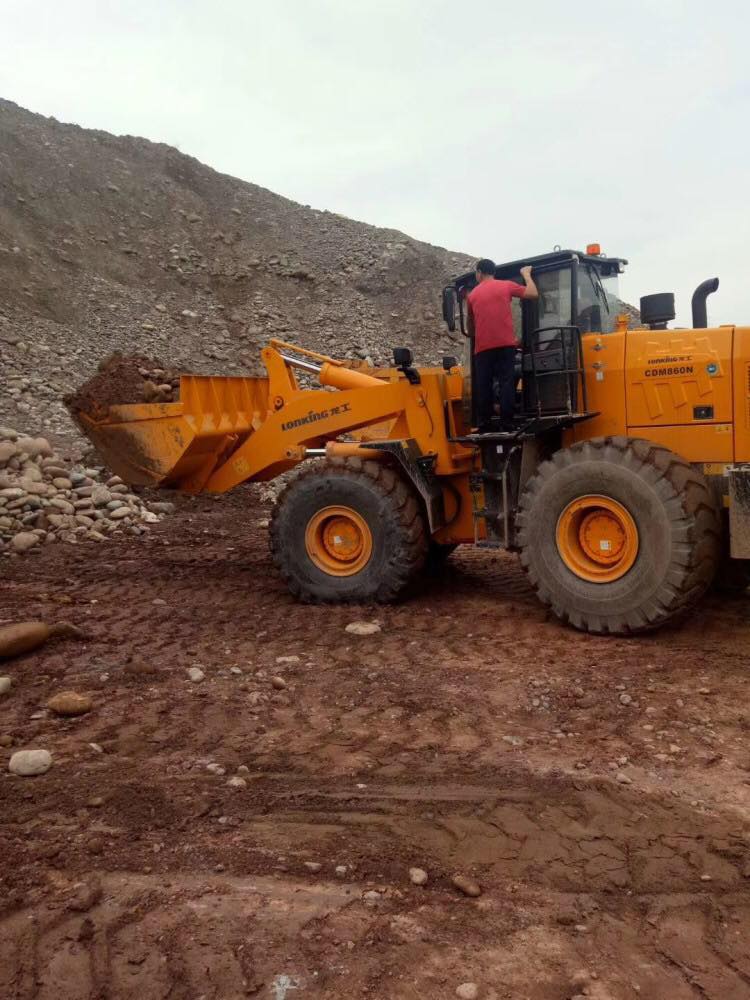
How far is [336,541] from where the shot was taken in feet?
23.2

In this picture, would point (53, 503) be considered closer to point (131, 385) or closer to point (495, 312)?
point (131, 385)

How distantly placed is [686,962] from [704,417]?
13.3ft

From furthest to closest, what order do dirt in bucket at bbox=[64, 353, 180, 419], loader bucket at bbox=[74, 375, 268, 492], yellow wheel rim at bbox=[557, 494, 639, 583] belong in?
dirt in bucket at bbox=[64, 353, 180, 419] → loader bucket at bbox=[74, 375, 268, 492] → yellow wheel rim at bbox=[557, 494, 639, 583]

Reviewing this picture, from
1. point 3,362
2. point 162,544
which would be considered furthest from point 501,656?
point 3,362

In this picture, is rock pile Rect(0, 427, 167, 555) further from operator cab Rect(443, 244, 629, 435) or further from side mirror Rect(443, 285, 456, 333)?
operator cab Rect(443, 244, 629, 435)

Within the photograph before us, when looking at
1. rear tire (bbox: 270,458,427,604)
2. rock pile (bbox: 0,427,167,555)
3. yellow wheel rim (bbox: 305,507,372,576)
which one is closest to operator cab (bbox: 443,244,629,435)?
rear tire (bbox: 270,458,427,604)

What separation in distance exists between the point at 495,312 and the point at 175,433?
302cm

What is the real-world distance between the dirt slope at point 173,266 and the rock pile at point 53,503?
5370 mm

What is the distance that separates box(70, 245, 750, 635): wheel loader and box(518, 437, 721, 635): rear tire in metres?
0.01

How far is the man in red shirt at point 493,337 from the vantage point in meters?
6.27

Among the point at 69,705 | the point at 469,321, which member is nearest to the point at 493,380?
the point at 469,321

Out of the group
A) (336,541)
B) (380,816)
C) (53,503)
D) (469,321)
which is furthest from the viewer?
(53,503)

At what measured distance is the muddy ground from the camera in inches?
94.2

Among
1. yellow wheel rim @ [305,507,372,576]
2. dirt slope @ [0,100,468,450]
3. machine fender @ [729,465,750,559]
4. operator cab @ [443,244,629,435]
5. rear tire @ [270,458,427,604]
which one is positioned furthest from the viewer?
dirt slope @ [0,100,468,450]
